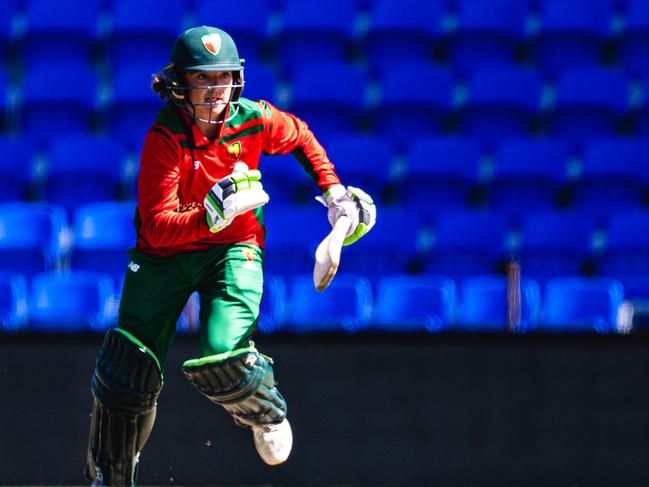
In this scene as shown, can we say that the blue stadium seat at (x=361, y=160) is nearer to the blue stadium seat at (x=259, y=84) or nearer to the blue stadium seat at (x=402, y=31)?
the blue stadium seat at (x=259, y=84)

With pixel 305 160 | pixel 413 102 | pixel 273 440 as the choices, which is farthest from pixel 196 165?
pixel 413 102

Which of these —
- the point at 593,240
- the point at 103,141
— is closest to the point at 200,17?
the point at 103,141

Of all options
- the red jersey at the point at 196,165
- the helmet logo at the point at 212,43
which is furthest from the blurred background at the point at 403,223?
the helmet logo at the point at 212,43

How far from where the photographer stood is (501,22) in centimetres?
840

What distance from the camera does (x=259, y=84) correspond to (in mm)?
7723

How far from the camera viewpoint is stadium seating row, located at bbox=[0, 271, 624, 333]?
249 inches

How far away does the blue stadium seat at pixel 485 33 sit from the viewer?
8.38 metres

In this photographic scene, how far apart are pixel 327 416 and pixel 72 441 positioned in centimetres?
111

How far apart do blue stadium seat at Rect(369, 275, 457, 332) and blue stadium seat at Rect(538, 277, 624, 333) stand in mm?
615

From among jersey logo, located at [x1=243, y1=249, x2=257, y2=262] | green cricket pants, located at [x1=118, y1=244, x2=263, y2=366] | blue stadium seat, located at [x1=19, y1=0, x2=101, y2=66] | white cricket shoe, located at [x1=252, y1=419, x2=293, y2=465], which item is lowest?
white cricket shoe, located at [x1=252, y1=419, x2=293, y2=465]

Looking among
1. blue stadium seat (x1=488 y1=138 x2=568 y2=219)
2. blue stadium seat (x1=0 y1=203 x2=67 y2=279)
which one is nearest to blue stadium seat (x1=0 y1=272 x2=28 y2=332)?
blue stadium seat (x1=0 y1=203 x2=67 y2=279)

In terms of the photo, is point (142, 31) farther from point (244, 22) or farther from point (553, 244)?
point (553, 244)

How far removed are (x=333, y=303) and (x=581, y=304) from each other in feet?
4.91

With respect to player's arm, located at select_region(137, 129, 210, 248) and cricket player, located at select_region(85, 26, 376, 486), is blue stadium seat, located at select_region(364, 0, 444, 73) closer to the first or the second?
cricket player, located at select_region(85, 26, 376, 486)
